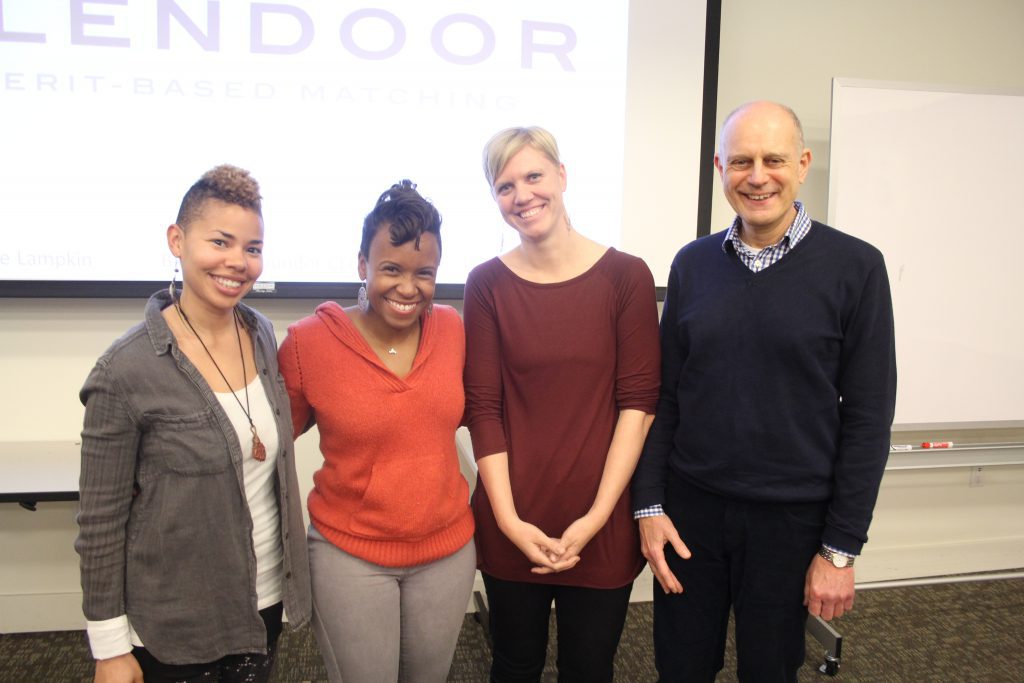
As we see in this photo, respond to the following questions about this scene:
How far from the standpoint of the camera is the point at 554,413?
1.43 m

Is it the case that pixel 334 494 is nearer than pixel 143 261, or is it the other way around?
pixel 334 494

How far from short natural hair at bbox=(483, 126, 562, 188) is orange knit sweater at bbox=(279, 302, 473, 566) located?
435 mm

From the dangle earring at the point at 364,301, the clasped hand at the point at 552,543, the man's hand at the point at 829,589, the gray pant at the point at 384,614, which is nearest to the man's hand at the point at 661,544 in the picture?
the clasped hand at the point at 552,543

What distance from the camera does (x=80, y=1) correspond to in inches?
87.4

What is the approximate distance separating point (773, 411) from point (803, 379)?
85 millimetres

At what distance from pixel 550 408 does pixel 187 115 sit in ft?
5.75

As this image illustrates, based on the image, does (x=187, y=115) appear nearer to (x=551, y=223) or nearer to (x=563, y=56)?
(x=563, y=56)

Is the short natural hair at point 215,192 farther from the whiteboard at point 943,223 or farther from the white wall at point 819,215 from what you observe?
the whiteboard at point 943,223

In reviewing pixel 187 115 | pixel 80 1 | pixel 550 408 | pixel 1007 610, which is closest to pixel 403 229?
pixel 550 408

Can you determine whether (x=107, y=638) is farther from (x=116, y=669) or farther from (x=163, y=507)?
(x=163, y=507)

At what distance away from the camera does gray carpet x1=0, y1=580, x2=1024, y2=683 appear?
2.31 m

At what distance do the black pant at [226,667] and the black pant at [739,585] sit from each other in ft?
2.75

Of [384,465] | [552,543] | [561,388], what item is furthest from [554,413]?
[384,465]

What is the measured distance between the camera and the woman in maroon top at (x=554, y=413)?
142 centimetres
